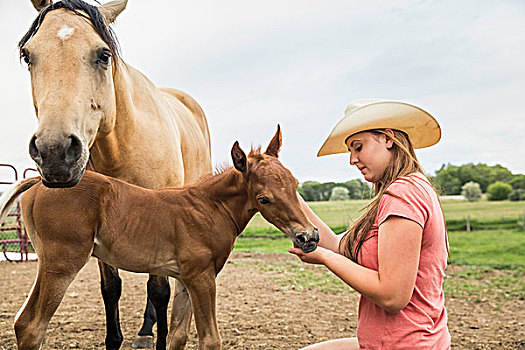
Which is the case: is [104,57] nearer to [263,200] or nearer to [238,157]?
[238,157]

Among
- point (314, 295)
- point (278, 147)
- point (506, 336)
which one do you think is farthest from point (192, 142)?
point (506, 336)

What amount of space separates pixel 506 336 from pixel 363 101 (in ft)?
14.0

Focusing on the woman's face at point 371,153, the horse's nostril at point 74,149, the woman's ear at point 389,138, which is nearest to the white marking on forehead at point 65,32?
the horse's nostril at point 74,149

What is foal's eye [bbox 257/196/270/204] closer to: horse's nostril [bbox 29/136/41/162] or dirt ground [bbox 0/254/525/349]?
horse's nostril [bbox 29/136/41/162]

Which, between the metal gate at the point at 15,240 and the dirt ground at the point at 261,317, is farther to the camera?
the metal gate at the point at 15,240

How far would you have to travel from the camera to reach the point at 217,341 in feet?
8.94

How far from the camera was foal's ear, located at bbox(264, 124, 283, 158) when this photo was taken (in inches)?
112

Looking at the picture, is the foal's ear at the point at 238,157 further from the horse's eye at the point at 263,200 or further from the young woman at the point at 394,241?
the young woman at the point at 394,241

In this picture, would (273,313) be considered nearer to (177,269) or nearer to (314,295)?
(314,295)

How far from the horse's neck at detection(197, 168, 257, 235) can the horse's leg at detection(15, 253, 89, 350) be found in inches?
36.1

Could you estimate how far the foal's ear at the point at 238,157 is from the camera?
2.62 m

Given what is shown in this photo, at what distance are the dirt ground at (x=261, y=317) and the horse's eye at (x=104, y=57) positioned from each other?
3069 millimetres

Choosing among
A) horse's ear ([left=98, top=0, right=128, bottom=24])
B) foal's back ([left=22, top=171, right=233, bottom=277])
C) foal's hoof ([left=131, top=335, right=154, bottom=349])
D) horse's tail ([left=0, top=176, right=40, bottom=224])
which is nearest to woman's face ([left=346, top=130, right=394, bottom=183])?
foal's back ([left=22, top=171, right=233, bottom=277])

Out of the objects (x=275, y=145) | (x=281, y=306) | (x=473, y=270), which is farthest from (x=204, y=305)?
(x=473, y=270)
